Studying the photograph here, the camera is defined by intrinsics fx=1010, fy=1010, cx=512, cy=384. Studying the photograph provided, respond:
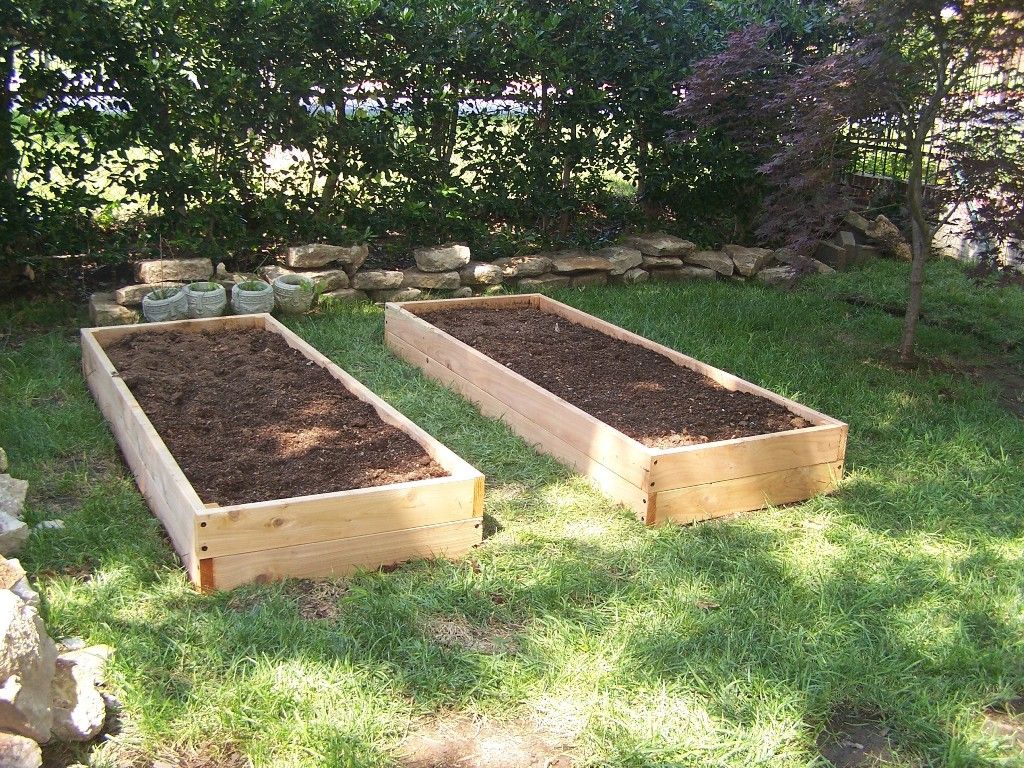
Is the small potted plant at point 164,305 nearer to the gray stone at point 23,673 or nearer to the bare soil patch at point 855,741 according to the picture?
the gray stone at point 23,673

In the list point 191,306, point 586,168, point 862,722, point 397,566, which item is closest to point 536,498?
point 397,566

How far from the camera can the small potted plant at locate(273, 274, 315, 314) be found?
652 centimetres

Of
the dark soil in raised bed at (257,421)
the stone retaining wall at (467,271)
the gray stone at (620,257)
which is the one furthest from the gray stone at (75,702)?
the gray stone at (620,257)

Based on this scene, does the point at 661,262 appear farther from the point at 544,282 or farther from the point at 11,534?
the point at 11,534

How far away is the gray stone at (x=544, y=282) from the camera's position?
7668mm

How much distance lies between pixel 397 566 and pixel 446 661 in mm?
635

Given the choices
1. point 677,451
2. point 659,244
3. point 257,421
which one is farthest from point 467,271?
point 677,451

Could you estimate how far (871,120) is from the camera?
5.95m

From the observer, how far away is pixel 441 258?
7199 millimetres

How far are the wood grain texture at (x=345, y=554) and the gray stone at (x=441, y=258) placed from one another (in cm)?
375

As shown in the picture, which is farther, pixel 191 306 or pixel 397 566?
pixel 191 306

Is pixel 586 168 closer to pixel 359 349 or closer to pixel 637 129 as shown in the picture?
pixel 637 129

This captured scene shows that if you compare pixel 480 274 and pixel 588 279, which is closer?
pixel 480 274

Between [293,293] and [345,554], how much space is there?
3323 millimetres
